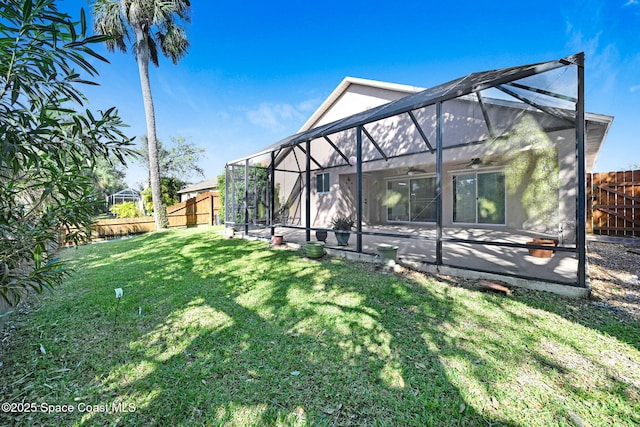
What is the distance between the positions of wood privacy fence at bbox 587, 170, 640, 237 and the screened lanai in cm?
129

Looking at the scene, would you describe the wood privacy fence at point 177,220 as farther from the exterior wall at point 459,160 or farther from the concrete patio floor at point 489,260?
the concrete patio floor at point 489,260

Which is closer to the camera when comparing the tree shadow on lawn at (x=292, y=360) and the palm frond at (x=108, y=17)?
the tree shadow on lawn at (x=292, y=360)

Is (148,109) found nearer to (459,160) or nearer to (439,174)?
(439,174)

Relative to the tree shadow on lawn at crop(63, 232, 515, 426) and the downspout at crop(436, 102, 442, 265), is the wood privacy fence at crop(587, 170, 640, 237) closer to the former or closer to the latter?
the downspout at crop(436, 102, 442, 265)

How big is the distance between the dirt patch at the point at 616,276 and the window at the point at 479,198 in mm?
2386

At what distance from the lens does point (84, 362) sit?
225 centimetres

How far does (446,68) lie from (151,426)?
13899 mm

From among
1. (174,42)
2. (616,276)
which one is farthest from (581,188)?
(174,42)

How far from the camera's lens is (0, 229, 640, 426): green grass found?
1677mm

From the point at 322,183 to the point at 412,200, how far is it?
407cm

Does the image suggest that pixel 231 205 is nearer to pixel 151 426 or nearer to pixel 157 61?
pixel 151 426

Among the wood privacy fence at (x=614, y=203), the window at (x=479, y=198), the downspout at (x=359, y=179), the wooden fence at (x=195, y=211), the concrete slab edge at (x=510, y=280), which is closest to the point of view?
the concrete slab edge at (x=510, y=280)

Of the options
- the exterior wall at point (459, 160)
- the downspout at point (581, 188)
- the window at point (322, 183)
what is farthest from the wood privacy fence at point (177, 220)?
the downspout at point (581, 188)

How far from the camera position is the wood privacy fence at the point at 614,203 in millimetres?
7984
